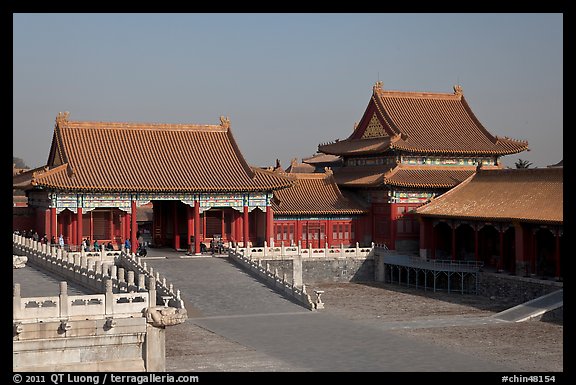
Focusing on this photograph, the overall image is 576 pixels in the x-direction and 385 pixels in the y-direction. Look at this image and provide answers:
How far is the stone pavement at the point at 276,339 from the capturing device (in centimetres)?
2841

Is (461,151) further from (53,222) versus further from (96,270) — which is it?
(96,270)

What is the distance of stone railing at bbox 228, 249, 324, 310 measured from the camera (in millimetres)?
39963

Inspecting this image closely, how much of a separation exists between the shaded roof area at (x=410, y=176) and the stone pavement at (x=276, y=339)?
14.2 m

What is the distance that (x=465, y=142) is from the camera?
2333 inches

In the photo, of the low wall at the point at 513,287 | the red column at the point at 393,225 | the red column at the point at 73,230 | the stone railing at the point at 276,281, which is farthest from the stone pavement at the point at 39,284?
the red column at the point at 393,225

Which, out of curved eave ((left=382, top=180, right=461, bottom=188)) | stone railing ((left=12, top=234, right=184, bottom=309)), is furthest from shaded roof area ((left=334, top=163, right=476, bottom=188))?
stone railing ((left=12, top=234, right=184, bottom=309))

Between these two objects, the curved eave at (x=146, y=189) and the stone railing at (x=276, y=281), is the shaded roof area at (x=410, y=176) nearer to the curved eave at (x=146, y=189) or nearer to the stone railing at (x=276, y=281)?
the curved eave at (x=146, y=189)

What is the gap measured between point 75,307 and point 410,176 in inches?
1399

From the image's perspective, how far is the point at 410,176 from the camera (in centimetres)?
5641

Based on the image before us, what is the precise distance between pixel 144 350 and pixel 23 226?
110ft

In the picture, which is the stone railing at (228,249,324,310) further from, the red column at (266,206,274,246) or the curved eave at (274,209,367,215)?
the curved eave at (274,209,367,215)

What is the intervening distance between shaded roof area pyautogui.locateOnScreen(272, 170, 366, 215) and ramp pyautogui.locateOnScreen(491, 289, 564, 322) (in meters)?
19.0

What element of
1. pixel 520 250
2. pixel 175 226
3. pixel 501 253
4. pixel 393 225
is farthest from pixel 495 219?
pixel 175 226

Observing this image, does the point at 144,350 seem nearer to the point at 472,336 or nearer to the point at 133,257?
the point at 472,336
